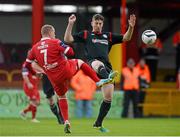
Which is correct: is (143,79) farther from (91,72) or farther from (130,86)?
(91,72)

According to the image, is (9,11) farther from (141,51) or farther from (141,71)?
(141,71)

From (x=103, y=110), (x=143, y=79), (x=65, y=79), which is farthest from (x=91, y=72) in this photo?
(x=143, y=79)

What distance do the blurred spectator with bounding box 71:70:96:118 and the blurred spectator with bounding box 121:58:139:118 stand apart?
115 cm

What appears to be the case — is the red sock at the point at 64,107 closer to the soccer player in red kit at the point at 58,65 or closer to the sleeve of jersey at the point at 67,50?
the soccer player in red kit at the point at 58,65

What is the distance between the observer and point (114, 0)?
2955cm

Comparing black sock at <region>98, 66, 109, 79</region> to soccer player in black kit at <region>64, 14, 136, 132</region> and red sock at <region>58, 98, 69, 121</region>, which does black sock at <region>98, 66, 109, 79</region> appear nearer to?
soccer player in black kit at <region>64, 14, 136, 132</region>

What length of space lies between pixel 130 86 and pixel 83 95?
1720 mm

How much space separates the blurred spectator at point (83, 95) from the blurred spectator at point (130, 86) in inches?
45.1

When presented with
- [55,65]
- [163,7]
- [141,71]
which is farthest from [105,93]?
[163,7]

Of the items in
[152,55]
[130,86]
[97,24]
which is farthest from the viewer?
[152,55]

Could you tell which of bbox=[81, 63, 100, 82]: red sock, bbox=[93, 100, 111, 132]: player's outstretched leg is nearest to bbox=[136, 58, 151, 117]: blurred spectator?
bbox=[93, 100, 111, 132]: player's outstretched leg

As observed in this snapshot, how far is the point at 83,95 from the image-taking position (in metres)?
24.0

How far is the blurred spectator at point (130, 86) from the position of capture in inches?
964

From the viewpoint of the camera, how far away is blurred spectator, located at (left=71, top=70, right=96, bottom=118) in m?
24.1
